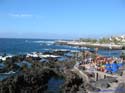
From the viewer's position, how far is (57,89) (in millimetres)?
31047

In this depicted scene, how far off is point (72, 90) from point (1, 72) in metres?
15.6

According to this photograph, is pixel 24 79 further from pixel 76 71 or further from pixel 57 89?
pixel 76 71

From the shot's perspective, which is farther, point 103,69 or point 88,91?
point 103,69

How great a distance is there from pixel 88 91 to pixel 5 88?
7752 mm

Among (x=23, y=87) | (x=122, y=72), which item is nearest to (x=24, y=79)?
(x=23, y=87)

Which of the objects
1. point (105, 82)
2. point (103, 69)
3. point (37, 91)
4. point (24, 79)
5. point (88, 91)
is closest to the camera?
point (88, 91)

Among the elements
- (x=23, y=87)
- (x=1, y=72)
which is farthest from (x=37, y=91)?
(x=1, y=72)

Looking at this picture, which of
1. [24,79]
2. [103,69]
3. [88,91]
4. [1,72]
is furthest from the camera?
[1,72]

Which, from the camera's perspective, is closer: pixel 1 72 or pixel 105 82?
pixel 105 82

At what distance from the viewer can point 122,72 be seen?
3388 centimetres

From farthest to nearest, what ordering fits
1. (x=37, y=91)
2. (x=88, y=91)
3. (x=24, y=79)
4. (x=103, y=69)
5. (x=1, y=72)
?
(x=1, y=72), (x=103, y=69), (x=24, y=79), (x=37, y=91), (x=88, y=91)

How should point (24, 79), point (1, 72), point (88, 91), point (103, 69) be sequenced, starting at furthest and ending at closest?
point (1, 72) < point (103, 69) < point (24, 79) < point (88, 91)

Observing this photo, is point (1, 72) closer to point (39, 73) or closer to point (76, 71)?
point (39, 73)

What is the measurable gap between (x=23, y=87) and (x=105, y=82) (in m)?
8.13
